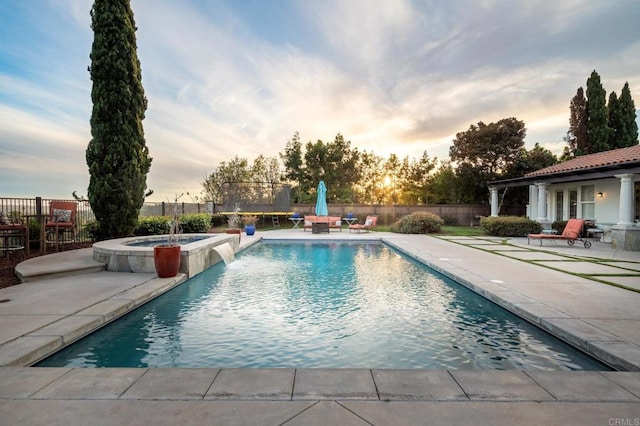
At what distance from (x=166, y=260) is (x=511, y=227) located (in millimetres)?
13937

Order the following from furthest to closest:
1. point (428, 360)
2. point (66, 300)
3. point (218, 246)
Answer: point (218, 246), point (66, 300), point (428, 360)

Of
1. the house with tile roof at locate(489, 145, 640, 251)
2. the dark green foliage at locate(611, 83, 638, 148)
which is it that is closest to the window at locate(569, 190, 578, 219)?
the house with tile roof at locate(489, 145, 640, 251)

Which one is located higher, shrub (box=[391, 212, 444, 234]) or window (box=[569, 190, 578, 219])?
window (box=[569, 190, 578, 219])

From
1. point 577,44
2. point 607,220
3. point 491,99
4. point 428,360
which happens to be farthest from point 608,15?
point 428,360

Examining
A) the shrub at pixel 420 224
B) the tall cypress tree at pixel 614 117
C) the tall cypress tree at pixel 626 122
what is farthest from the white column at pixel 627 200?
the tall cypress tree at pixel 626 122

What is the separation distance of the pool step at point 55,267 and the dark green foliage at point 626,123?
29383 mm

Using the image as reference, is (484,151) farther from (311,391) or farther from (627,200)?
(311,391)

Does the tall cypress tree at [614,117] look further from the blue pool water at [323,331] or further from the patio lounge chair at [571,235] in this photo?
the blue pool water at [323,331]

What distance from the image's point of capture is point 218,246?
795cm

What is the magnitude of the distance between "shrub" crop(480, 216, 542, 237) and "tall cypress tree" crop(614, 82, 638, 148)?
1421cm

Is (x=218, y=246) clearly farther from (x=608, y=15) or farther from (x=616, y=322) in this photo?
(x=608, y=15)

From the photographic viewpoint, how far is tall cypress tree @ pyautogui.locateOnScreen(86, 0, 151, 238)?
8.98 metres

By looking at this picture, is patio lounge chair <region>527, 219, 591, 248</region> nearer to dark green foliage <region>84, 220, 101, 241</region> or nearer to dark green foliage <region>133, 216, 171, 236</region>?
dark green foliage <region>133, 216, 171, 236</region>

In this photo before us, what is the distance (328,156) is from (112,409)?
25.4 metres
